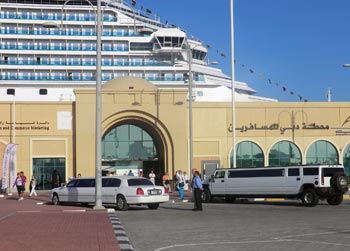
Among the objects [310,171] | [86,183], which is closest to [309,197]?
[310,171]

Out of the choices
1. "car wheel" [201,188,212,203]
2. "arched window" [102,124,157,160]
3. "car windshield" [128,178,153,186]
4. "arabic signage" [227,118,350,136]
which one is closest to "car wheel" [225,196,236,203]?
"car wheel" [201,188,212,203]

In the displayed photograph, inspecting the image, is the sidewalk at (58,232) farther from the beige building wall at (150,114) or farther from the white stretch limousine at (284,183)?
the beige building wall at (150,114)

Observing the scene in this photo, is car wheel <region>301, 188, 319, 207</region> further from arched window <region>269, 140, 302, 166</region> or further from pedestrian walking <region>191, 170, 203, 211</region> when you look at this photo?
arched window <region>269, 140, 302, 166</region>

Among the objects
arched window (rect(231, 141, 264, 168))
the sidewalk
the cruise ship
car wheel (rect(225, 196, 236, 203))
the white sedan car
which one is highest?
the cruise ship

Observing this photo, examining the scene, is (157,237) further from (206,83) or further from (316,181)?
(206,83)

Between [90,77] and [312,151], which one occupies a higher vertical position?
[90,77]

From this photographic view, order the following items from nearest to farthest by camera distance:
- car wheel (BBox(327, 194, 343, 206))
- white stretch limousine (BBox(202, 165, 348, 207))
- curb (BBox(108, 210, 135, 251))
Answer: curb (BBox(108, 210, 135, 251)), white stretch limousine (BBox(202, 165, 348, 207)), car wheel (BBox(327, 194, 343, 206))

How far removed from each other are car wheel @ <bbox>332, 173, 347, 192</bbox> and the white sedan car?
284 inches

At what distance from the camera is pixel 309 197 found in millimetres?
27016

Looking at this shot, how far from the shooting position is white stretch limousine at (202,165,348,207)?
27.0m

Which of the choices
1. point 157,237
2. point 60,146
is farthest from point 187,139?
point 157,237

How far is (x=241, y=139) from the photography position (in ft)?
157

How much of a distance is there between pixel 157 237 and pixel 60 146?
32.1m

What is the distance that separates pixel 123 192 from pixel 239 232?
1080cm
